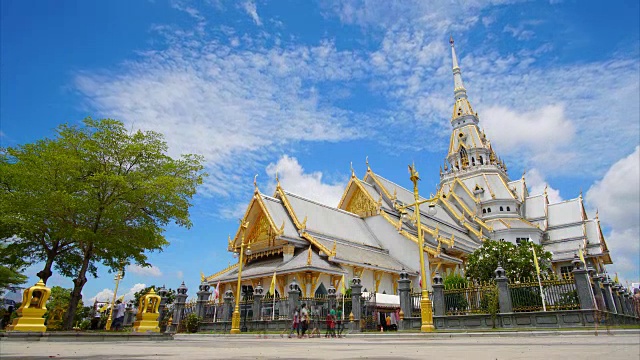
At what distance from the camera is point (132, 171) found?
55.6ft

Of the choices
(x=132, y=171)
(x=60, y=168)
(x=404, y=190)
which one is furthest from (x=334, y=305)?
(x=404, y=190)

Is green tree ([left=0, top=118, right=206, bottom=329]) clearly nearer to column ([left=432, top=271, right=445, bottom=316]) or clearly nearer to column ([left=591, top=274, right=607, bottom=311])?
column ([left=432, top=271, right=445, bottom=316])

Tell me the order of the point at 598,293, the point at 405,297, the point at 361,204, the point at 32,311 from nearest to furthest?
the point at 32,311
the point at 598,293
the point at 405,297
the point at 361,204

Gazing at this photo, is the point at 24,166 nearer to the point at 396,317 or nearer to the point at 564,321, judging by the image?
the point at 396,317

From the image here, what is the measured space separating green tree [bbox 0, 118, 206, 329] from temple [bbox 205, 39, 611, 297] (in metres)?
4.23

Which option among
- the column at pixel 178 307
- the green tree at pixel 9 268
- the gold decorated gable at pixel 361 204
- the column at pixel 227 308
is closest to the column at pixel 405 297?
the column at pixel 227 308

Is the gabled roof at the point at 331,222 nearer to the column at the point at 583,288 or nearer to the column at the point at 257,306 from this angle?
the column at the point at 257,306

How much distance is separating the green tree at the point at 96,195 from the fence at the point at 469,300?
11.8 metres

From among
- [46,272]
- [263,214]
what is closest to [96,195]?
[46,272]

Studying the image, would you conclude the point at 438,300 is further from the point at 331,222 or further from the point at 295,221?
the point at 331,222

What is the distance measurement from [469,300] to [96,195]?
15.0 meters

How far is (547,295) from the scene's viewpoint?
575 inches

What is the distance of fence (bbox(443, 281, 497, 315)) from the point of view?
1523 centimetres

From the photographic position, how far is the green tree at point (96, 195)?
15.1 metres
